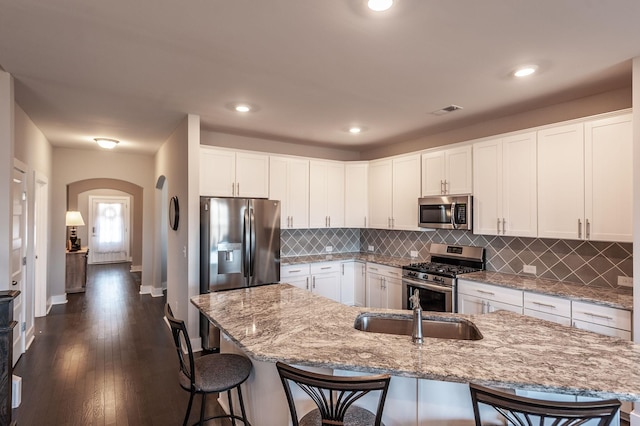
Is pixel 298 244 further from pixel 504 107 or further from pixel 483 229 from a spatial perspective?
pixel 504 107

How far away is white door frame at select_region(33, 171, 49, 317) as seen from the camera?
16.3ft

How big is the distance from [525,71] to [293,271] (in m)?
3.37

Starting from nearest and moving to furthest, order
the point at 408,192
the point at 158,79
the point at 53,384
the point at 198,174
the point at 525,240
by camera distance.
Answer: the point at 158,79, the point at 53,384, the point at 525,240, the point at 198,174, the point at 408,192

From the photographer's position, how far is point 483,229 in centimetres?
371

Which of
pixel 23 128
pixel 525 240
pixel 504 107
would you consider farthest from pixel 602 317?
pixel 23 128

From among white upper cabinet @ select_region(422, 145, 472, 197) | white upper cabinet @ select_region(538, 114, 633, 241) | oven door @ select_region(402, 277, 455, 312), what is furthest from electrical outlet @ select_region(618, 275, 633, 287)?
white upper cabinet @ select_region(422, 145, 472, 197)

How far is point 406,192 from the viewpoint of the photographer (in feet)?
15.2

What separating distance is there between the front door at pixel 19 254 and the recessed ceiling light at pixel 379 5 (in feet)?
12.4

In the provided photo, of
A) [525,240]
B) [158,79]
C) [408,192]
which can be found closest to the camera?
[158,79]

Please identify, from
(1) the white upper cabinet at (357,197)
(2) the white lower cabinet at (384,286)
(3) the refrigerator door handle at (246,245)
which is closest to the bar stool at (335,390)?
(3) the refrigerator door handle at (246,245)

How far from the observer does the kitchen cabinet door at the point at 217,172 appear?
3.98 m

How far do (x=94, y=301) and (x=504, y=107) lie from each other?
713 centimetres

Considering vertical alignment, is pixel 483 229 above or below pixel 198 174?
below

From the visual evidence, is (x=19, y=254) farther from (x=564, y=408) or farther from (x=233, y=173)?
(x=564, y=408)
